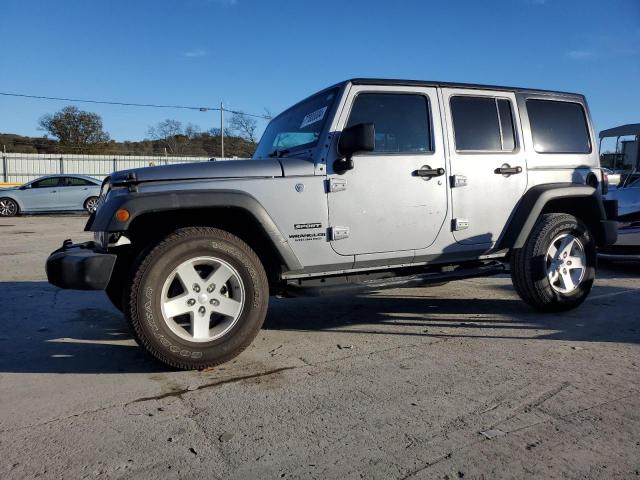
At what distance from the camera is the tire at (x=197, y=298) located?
10.2ft

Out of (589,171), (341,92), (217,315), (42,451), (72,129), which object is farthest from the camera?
(72,129)

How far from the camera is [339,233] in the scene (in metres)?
3.67

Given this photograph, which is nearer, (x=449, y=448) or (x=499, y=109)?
(x=449, y=448)

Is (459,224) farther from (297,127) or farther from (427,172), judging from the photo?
(297,127)

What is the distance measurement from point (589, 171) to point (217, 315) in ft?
12.5

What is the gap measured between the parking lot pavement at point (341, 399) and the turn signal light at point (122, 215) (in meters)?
1.02

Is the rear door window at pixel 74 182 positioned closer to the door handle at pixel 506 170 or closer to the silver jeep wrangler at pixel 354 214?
the silver jeep wrangler at pixel 354 214

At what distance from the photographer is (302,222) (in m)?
3.55

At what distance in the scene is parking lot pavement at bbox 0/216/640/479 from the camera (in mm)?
2195

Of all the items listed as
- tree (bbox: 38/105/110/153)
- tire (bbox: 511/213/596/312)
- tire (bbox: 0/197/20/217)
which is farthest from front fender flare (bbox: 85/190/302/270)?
tree (bbox: 38/105/110/153)

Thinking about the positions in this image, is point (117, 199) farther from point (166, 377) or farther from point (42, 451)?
point (42, 451)

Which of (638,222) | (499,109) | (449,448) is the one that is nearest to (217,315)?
(449,448)

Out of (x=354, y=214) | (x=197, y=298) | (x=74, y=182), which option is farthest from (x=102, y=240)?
(x=74, y=182)

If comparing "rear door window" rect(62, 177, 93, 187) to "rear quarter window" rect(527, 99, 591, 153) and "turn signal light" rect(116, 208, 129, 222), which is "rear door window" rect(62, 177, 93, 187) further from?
"rear quarter window" rect(527, 99, 591, 153)
